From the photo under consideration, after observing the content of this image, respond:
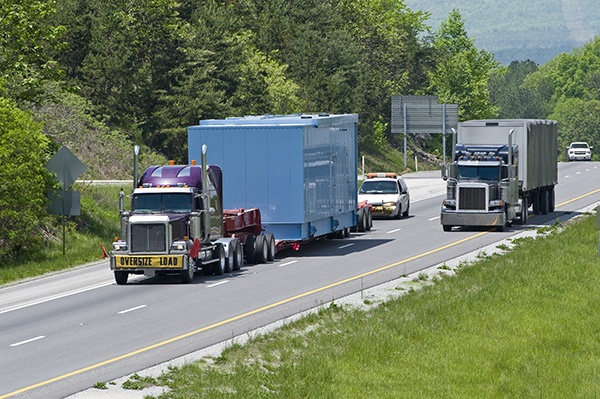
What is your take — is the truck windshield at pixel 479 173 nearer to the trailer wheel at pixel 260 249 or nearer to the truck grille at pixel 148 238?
the trailer wheel at pixel 260 249

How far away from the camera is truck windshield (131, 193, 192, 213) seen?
32.2 m

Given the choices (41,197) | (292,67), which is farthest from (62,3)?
(41,197)

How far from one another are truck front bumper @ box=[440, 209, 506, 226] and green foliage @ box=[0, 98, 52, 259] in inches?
571

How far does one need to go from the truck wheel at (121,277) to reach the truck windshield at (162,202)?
1.60m

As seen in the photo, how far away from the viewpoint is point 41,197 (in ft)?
126

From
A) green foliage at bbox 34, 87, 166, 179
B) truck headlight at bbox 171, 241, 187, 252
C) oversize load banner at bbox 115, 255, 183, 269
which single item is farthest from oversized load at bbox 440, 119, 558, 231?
green foliage at bbox 34, 87, 166, 179

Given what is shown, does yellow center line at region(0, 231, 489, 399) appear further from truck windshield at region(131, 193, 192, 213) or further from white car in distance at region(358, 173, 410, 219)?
white car in distance at region(358, 173, 410, 219)

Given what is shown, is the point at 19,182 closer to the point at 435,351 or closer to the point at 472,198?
the point at 472,198

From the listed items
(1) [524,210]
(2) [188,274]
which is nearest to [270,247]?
(2) [188,274]

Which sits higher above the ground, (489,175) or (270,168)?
(270,168)

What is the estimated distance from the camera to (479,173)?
151 ft

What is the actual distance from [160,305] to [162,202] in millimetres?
5120

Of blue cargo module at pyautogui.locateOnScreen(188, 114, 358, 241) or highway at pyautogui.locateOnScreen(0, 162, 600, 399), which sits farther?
blue cargo module at pyautogui.locateOnScreen(188, 114, 358, 241)

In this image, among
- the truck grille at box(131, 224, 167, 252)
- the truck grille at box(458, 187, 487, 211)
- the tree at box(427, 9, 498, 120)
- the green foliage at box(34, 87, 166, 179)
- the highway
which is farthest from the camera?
the tree at box(427, 9, 498, 120)
